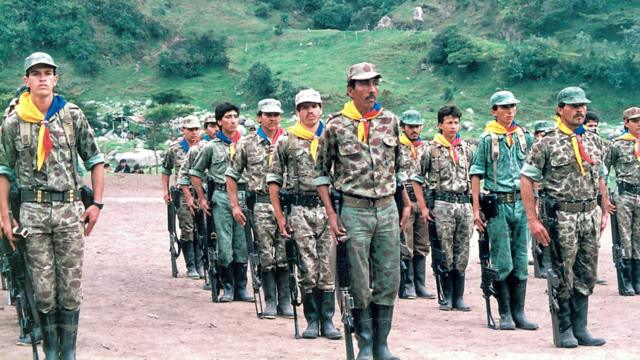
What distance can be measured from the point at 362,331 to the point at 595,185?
8.80 ft

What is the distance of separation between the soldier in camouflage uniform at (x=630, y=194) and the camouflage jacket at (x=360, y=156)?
19.4 ft

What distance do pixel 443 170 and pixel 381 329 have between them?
4.38 m

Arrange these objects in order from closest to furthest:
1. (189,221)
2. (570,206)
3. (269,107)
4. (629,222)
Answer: (570,206) → (269,107) → (629,222) → (189,221)

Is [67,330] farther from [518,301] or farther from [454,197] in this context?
[454,197]

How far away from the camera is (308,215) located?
1005 cm

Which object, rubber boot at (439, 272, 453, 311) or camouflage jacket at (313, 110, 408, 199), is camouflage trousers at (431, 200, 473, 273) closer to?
rubber boot at (439, 272, 453, 311)

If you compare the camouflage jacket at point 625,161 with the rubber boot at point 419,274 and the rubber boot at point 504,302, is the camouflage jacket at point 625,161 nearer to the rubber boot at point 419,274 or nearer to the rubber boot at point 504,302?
the rubber boot at point 419,274

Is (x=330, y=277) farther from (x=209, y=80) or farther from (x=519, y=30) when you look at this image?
(x=519, y=30)

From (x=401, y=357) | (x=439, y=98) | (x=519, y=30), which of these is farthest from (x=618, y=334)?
(x=519, y=30)

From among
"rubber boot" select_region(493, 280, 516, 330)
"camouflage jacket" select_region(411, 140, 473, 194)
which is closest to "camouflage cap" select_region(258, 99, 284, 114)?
"camouflage jacket" select_region(411, 140, 473, 194)

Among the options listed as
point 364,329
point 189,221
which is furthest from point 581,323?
point 189,221

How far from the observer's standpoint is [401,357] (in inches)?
340

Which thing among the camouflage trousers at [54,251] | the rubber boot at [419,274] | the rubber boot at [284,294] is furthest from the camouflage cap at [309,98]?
the rubber boot at [419,274]

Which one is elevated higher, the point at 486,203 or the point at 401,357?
the point at 486,203
